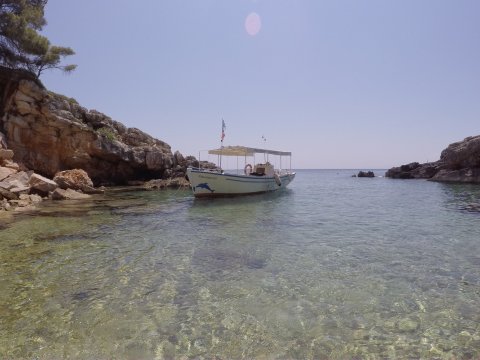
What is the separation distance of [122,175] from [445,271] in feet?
123

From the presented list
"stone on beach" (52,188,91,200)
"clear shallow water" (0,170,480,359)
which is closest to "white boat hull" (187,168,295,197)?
"stone on beach" (52,188,91,200)

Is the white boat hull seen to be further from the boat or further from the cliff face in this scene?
the cliff face

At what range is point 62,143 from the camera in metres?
32.6

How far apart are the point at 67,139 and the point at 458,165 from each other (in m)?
55.6

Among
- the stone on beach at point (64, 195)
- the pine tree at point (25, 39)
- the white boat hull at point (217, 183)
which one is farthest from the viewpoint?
the pine tree at point (25, 39)

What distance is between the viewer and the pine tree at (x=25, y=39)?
2912cm

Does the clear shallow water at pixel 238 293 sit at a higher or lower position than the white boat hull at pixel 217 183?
lower

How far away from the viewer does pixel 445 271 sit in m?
7.79

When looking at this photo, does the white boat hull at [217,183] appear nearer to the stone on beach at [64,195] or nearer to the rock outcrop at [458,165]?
the stone on beach at [64,195]

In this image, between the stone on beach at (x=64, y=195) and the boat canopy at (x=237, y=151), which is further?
the boat canopy at (x=237, y=151)

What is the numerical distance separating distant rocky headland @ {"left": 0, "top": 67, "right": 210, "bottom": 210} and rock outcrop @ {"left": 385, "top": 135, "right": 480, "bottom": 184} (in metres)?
40.8

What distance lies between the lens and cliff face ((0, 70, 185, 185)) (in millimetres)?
29625

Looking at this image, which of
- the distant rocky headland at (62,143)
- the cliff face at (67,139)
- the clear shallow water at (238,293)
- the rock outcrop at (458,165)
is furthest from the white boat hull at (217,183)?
the rock outcrop at (458,165)

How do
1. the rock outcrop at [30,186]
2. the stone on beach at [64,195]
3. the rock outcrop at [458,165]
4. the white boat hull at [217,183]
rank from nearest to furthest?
1. the rock outcrop at [30,186]
2. the stone on beach at [64,195]
3. the white boat hull at [217,183]
4. the rock outcrop at [458,165]
